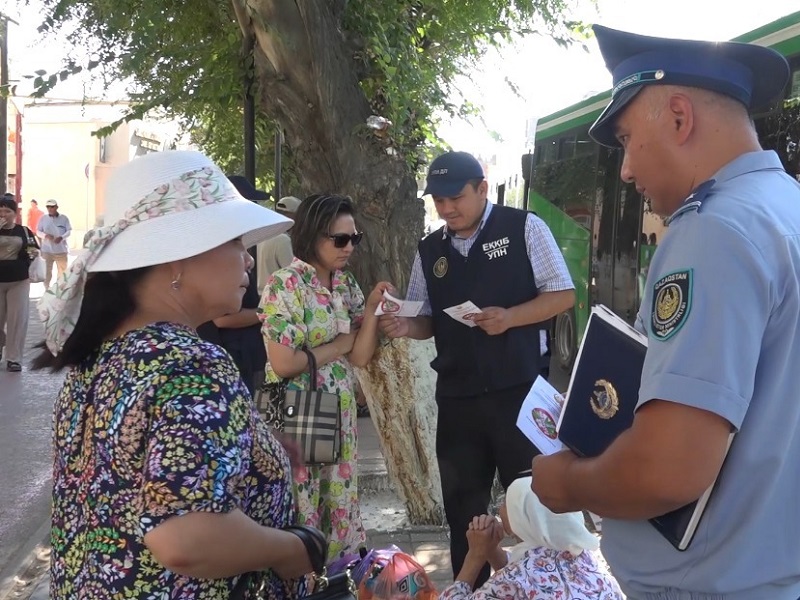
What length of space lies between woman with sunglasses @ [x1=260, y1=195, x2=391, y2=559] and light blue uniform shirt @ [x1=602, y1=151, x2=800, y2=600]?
2.25 metres

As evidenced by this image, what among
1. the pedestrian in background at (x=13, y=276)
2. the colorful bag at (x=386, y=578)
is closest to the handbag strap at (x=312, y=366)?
the colorful bag at (x=386, y=578)

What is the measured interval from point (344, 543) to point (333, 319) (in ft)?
3.18

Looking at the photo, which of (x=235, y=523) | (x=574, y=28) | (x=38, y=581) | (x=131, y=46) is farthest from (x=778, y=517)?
(x=574, y=28)

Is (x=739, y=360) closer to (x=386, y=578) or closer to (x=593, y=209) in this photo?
(x=386, y=578)

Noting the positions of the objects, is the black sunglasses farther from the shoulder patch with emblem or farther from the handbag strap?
the shoulder patch with emblem

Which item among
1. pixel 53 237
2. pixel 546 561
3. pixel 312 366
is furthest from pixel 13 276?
pixel 53 237

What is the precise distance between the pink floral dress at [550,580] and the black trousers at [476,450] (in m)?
0.91

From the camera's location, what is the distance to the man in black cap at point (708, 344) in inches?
Result: 52.4

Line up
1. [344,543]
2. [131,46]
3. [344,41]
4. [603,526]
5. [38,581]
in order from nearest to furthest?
[603,526]
[344,543]
[38,581]
[344,41]
[131,46]

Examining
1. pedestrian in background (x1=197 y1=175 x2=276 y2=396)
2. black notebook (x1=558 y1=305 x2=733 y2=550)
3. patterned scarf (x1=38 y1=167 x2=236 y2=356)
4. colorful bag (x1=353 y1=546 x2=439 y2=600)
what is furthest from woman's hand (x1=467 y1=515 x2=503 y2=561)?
pedestrian in background (x1=197 y1=175 x2=276 y2=396)

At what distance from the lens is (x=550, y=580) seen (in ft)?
8.03

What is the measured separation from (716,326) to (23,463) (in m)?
6.35

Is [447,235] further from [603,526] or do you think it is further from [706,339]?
[706,339]

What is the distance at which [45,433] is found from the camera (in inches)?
291
